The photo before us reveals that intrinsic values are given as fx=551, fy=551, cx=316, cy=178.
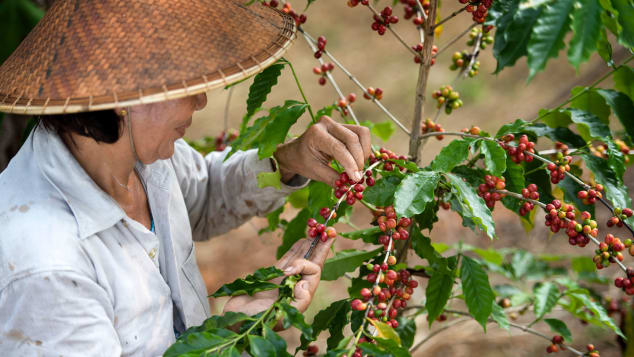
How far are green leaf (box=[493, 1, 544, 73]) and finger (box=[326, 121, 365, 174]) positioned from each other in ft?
1.50

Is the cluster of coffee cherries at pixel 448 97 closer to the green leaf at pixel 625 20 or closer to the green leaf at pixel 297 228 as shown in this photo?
the green leaf at pixel 297 228

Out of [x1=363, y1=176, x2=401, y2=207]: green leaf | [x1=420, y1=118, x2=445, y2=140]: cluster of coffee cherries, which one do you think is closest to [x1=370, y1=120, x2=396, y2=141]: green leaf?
[x1=420, y1=118, x2=445, y2=140]: cluster of coffee cherries

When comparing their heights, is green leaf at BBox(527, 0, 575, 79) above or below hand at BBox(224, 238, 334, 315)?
above

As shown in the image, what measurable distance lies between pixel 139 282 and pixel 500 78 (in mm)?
5800

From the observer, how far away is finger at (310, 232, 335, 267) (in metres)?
Result: 1.41

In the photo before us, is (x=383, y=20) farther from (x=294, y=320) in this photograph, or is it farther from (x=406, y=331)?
(x=406, y=331)

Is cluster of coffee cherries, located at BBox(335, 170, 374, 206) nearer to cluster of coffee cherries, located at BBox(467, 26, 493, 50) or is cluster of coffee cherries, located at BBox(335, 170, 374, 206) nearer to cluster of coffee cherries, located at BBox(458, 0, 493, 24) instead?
cluster of coffee cherries, located at BBox(458, 0, 493, 24)

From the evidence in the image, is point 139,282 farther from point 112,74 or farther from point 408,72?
point 408,72

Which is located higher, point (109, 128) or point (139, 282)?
point (109, 128)

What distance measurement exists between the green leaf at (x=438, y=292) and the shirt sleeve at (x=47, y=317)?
0.91 meters

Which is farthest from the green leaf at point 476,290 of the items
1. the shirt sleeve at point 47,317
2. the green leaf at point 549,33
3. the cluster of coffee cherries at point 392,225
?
the shirt sleeve at point 47,317

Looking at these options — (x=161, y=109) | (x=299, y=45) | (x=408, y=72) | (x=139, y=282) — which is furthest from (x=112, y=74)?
(x=299, y=45)

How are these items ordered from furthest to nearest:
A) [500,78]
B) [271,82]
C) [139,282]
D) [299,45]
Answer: [299,45], [500,78], [271,82], [139,282]

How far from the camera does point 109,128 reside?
4.38 ft
